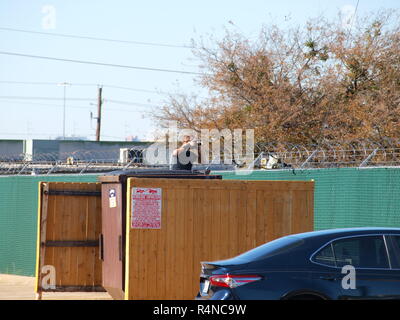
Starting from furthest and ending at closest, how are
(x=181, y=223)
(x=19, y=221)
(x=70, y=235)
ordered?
(x=19, y=221), (x=70, y=235), (x=181, y=223)

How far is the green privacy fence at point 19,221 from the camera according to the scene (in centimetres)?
2031

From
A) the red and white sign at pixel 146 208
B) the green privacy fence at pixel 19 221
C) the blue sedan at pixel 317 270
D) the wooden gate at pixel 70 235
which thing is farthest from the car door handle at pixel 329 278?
the green privacy fence at pixel 19 221

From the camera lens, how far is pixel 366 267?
919 cm

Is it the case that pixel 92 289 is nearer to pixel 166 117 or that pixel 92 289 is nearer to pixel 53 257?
pixel 53 257

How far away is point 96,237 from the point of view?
1448 centimetres

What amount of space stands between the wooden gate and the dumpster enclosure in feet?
2.81

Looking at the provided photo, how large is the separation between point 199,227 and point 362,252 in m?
3.84

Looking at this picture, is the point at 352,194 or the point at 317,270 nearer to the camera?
the point at 317,270

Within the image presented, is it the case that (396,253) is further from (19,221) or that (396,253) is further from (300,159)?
(19,221)

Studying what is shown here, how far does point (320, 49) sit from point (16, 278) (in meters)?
13.8

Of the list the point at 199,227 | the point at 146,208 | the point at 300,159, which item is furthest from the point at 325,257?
the point at 300,159

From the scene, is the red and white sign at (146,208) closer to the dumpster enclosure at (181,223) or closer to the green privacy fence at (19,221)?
the dumpster enclosure at (181,223)

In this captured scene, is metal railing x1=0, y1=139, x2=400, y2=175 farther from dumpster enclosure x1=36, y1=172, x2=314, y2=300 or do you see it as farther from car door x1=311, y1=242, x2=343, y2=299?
car door x1=311, y1=242, x2=343, y2=299
